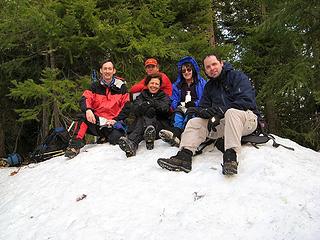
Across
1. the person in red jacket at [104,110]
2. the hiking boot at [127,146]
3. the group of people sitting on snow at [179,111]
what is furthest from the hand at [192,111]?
the person in red jacket at [104,110]

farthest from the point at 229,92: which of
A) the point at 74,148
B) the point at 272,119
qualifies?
the point at 272,119

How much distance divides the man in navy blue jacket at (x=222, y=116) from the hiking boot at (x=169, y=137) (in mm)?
691

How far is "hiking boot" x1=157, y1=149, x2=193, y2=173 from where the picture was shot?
530cm

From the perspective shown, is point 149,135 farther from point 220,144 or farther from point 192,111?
point 220,144

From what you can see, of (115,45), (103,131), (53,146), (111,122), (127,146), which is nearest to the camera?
(127,146)

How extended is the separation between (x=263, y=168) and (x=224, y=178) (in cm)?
54

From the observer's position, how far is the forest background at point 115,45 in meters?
8.26

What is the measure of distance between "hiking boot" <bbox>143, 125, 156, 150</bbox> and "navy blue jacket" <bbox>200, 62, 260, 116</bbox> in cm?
102

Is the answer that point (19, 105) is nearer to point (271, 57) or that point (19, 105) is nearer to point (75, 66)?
point (75, 66)

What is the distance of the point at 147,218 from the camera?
441cm

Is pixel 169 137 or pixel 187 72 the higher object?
pixel 187 72

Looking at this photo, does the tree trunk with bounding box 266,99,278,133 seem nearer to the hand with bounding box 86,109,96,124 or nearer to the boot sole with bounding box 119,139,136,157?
the hand with bounding box 86,109,96,124

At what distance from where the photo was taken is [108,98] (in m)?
7.67

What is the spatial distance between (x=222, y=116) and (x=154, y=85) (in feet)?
6.32
